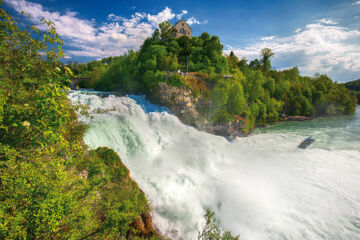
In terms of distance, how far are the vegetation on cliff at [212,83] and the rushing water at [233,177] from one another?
5211 millimetres

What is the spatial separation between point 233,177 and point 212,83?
15473 mm

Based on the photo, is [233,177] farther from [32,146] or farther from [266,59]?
[266,59]

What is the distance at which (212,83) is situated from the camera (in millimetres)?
24172

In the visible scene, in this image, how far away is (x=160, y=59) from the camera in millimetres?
23969

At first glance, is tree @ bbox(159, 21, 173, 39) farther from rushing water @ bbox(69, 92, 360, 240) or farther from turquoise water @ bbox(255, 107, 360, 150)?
turquoise water @ bbox(255, 107, 360, 150)

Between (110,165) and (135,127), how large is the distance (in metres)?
5.71

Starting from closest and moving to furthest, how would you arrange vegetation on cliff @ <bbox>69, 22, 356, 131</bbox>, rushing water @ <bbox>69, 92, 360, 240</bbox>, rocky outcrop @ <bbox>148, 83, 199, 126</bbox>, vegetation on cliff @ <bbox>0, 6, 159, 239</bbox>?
vegetation on cliff @ <bbox>0, 6, 159, 239</bbox>
rushing water @ <bbox>69, 92, 360, 240</bbox>
rocky outcrop @ <bbox>148, 83, 199, 126</bbox>
vegetation on cliff @ <bbox>69, 22, 356, 131</bbox>

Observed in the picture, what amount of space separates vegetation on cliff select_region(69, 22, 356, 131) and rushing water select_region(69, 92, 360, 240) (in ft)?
17.1

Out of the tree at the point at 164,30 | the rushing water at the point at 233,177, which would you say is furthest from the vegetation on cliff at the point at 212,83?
the rushing water at the point at 233,177

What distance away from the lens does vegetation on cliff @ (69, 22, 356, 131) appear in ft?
75.0

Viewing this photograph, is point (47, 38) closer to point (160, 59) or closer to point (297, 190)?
point (297, 190)

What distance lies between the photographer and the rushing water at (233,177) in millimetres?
8998

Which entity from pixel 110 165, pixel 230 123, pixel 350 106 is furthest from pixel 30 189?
pixel 350 106

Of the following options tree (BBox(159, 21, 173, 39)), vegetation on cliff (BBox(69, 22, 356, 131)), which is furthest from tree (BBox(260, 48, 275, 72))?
tree (BBox(159, 21, 173, 39))
